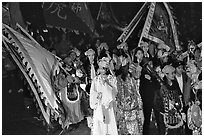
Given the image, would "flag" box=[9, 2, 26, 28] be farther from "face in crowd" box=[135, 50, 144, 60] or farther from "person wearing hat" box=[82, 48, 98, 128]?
"face in crowd" box=[135, 50, 144, 60]

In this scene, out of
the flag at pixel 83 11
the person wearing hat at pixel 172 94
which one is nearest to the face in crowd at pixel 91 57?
the flag at pixel 83 11

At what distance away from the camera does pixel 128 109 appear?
3.46 meters

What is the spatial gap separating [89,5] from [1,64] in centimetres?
95

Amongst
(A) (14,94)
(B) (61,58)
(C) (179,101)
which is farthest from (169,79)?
(A) (14,94)

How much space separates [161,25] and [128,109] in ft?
2.89

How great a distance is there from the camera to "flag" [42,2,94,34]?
142 inches

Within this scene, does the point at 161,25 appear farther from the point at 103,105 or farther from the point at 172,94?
the point at 103,105

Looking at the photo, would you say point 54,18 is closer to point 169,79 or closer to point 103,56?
point 103,56

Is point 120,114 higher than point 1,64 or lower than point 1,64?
lower

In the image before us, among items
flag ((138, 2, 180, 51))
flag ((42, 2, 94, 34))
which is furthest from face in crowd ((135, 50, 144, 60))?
flag ((42, 2, 94, 34))

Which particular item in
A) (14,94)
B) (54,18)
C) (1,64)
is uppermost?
(54,18)

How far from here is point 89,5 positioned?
3.66 m

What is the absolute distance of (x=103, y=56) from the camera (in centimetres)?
358

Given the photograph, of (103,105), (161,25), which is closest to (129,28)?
(161,25)
